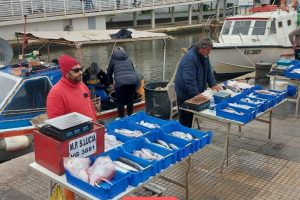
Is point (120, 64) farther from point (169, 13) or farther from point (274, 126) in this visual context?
point (169, 13)

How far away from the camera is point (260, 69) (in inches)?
476

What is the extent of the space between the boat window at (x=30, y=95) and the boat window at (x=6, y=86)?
0.22 metres

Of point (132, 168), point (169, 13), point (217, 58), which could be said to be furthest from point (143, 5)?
point (132, 168)

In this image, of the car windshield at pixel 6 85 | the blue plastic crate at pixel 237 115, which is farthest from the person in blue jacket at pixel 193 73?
the car windshield at pixel 6 85

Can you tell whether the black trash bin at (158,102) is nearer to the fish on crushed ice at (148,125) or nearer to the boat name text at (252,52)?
the fish on crushed ice at (148,125)

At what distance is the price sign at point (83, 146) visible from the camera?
3756 millimetres

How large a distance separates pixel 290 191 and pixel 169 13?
35.5m

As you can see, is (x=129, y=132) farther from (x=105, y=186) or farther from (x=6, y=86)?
(x=6, y=86)

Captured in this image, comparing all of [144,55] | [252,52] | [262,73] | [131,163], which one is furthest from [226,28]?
[131,163]

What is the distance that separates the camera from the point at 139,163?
3.97 m

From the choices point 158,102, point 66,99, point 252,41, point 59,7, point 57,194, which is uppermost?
point 59,7

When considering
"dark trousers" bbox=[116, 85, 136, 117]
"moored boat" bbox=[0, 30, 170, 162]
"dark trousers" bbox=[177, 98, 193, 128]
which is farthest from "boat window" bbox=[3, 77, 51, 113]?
"dark trousers" bbox=[177, 98, 193, 128]

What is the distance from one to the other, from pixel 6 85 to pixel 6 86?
3 centimetres

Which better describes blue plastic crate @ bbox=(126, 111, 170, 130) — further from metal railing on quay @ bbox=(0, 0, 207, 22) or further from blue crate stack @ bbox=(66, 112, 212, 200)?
metal railing on quay @ bbox=(0, 0, 207, 22)
